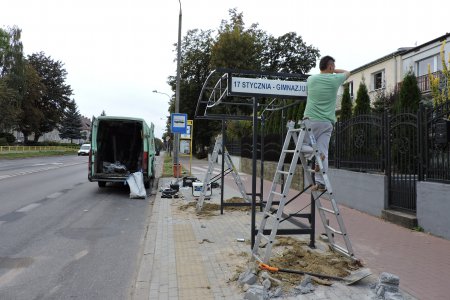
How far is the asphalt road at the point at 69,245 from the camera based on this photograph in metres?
4.76

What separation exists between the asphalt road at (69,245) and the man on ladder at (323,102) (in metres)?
2.85

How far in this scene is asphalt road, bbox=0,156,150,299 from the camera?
4762 mm

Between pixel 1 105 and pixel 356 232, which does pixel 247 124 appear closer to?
pixel 356 232

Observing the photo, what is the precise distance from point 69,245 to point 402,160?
6434 millimetres

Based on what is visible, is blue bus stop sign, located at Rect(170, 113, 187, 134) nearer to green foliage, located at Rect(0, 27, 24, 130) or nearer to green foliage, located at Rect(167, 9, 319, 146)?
green foliage, located at Rect(167, 9, 319, 146)

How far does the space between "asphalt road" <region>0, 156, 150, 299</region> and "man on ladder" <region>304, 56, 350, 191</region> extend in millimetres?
2854

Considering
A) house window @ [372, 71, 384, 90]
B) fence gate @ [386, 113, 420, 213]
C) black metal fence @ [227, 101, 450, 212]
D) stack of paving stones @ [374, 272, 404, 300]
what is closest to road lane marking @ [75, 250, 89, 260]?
black metal fence @ [227, 101, 450, 212]

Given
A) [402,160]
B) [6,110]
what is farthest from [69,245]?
[6,110]

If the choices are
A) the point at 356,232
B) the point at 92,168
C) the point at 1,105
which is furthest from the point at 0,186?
the point at 1,105

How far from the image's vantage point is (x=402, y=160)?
837cm

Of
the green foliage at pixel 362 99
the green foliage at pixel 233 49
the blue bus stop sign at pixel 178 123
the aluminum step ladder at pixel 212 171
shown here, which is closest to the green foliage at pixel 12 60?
the green foliage at pixel 233 49

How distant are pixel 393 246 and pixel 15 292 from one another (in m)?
5.19

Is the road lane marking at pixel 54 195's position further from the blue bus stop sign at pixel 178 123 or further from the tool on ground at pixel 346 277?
the tool on ground at pixel 346 277

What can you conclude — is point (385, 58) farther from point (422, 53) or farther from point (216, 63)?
point (216, 63)
